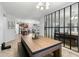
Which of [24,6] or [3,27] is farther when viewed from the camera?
[3,27]

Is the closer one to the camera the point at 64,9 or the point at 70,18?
the point at 70,18

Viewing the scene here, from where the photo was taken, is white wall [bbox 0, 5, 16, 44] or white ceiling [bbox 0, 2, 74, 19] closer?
white ceiling [bbox 0, 2, 74, 19]

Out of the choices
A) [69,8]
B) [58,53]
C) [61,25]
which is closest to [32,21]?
[61,25]

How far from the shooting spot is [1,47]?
4.93 meters

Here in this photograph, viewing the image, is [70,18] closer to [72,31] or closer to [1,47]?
[72,31]

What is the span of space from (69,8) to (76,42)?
80.5 inches

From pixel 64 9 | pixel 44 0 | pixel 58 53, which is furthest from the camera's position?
pixel 64 9

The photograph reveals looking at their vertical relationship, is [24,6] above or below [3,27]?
above

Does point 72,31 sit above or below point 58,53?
above

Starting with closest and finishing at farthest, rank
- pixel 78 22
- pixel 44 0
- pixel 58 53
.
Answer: pixel 58 53 < pixel 44 0 < pixel 78 22

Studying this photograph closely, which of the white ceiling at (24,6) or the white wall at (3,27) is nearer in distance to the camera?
the white ceiling at (24,6)

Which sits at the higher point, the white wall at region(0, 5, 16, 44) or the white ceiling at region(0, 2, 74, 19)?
the white ceiling at region(0, 2, 74, 19)

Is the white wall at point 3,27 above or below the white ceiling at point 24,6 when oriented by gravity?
below

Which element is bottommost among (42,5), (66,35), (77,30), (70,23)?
(66,35)
